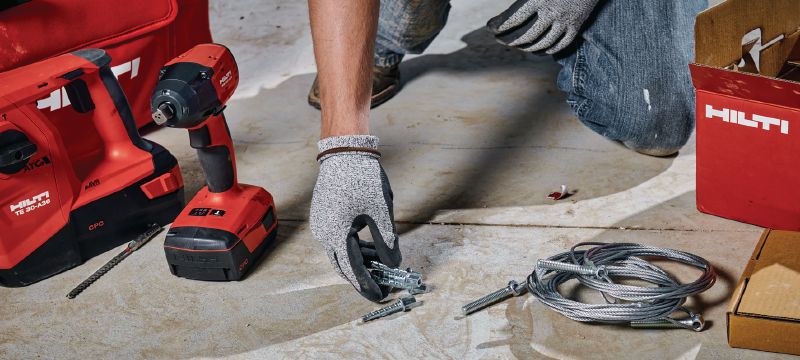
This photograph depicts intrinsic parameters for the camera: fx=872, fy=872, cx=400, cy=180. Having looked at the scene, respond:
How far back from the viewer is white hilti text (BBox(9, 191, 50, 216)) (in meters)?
1.63

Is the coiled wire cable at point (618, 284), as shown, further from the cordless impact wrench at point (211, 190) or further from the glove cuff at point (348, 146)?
the cordless impact wrench at point (211, 190)

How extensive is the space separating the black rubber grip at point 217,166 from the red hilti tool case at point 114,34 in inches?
17.4

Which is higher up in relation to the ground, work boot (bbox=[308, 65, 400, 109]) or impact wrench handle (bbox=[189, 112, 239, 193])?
impact wrench handle (bbox=[189, 112, 239, 193])

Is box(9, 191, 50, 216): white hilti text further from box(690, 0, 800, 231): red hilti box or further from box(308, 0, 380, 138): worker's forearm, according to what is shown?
box(690, 0, 800, 231): red hilti box

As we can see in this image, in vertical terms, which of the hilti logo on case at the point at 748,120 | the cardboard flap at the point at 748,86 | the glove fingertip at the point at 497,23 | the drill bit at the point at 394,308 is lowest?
the drill bit at the point at 394,308

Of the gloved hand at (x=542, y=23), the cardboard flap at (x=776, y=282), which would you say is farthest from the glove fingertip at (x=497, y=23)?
the cardboard flap at (x=776, y=282)

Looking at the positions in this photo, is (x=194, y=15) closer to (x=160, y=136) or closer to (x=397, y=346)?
(x=160, y=136)

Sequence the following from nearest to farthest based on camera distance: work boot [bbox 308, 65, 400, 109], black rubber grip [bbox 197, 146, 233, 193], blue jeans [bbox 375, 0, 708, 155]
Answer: black rubber grip [bbox 197, 146, 233, 193] < blue jeans [bbox 375, 0, 708, 155] < work boot [bbox 308, 65, 400, 109]

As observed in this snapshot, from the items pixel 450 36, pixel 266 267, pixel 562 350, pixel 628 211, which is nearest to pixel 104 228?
pixel 266 267

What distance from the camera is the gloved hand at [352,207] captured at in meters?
1.54

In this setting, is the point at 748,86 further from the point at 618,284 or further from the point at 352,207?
the point at 352,207

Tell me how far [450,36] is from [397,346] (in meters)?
1.57

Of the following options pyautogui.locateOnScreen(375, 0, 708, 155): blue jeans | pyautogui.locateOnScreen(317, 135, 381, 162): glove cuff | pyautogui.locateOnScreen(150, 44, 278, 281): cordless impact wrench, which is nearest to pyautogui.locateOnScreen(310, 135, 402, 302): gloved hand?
pyautogui.locateOnScreen(317, 135, 381, 162): glove cuff

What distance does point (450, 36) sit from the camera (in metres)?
2.84
